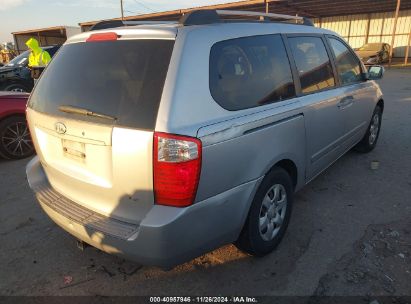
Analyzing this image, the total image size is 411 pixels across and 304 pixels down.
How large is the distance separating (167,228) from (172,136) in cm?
53

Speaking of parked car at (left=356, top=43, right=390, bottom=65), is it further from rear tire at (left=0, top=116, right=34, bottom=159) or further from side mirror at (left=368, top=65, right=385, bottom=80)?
rear tire at (left=0, top=116, right=34, bottom=159)

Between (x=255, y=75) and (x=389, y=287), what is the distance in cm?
182

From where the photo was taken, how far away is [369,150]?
5312 millimetres

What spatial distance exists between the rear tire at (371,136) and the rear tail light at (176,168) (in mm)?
3949

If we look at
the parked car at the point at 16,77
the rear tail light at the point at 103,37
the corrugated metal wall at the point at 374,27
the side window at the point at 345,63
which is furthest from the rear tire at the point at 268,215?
the corrugated metal wall at the point at 374,27

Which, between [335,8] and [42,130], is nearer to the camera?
[42,130]

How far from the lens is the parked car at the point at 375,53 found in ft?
73.0

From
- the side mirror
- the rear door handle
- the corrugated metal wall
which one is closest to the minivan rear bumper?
the rear door handle

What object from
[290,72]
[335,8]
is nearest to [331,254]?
[290,72]

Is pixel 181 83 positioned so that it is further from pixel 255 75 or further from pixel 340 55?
pixel 340 55

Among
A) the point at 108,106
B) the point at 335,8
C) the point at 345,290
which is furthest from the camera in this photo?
the point at 335,8

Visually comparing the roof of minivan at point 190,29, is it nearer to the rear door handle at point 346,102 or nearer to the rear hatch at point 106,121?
the rear hatch at point 106,121

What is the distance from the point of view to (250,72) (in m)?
2.55

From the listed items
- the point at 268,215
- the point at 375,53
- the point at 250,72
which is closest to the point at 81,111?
the point at 250,72
